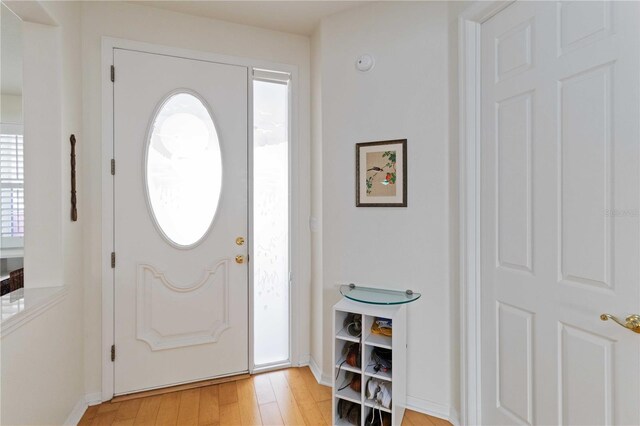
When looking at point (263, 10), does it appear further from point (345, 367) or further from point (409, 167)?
point (345, 367)

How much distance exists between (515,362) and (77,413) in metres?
2.49

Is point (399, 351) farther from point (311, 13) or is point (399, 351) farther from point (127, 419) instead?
point (311, 13)

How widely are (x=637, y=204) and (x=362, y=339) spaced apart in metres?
1.33

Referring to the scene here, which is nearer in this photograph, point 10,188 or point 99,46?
point 99,46

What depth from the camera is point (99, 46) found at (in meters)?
2.01

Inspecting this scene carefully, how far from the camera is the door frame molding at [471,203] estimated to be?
1.71 meters

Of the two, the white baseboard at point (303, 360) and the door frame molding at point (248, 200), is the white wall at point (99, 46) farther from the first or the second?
the white baseboard at point (303, 360)

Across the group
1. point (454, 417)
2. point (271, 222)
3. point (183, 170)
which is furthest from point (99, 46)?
point (454, 417)

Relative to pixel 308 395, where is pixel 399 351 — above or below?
above

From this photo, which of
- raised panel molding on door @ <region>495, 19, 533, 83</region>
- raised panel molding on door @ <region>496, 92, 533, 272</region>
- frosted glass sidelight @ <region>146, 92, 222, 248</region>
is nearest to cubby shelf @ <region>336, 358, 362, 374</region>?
raised panel molding on door @ <region>496, 92, 533, 272</region>

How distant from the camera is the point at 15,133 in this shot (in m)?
2.91

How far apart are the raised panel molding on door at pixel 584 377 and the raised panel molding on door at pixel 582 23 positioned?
1.14m

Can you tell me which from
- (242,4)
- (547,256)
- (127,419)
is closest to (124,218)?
(127,419)

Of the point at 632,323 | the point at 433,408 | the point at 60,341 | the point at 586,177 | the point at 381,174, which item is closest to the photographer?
the point at 632,323
